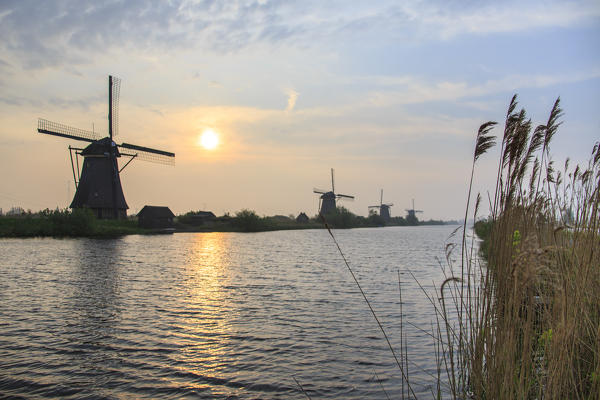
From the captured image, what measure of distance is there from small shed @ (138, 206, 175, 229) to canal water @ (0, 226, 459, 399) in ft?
127

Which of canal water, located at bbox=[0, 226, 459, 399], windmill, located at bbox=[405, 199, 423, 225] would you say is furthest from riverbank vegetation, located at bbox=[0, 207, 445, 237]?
windmill, located at bbox=[405, 199, 423, 225]

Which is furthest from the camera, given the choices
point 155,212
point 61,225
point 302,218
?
point 302,218

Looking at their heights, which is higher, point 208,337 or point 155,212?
point 155,212

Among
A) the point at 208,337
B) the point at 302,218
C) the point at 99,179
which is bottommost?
the point at 208,337

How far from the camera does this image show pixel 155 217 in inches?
2142

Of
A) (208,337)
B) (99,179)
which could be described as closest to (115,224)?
(99,179)

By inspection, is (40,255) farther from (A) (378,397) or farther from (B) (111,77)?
(B) (111,77)

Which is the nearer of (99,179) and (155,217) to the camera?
(99,179)

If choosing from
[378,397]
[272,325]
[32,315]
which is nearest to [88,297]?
[32,315]

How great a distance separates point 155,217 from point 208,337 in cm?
4917

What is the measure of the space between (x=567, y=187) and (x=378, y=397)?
11.0 ft

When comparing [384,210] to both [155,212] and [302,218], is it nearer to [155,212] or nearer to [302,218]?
[302,218]

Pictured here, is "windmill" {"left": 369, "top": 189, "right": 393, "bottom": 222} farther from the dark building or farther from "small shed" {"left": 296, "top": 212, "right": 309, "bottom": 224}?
the dark building

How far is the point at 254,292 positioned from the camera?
42.4 feet
